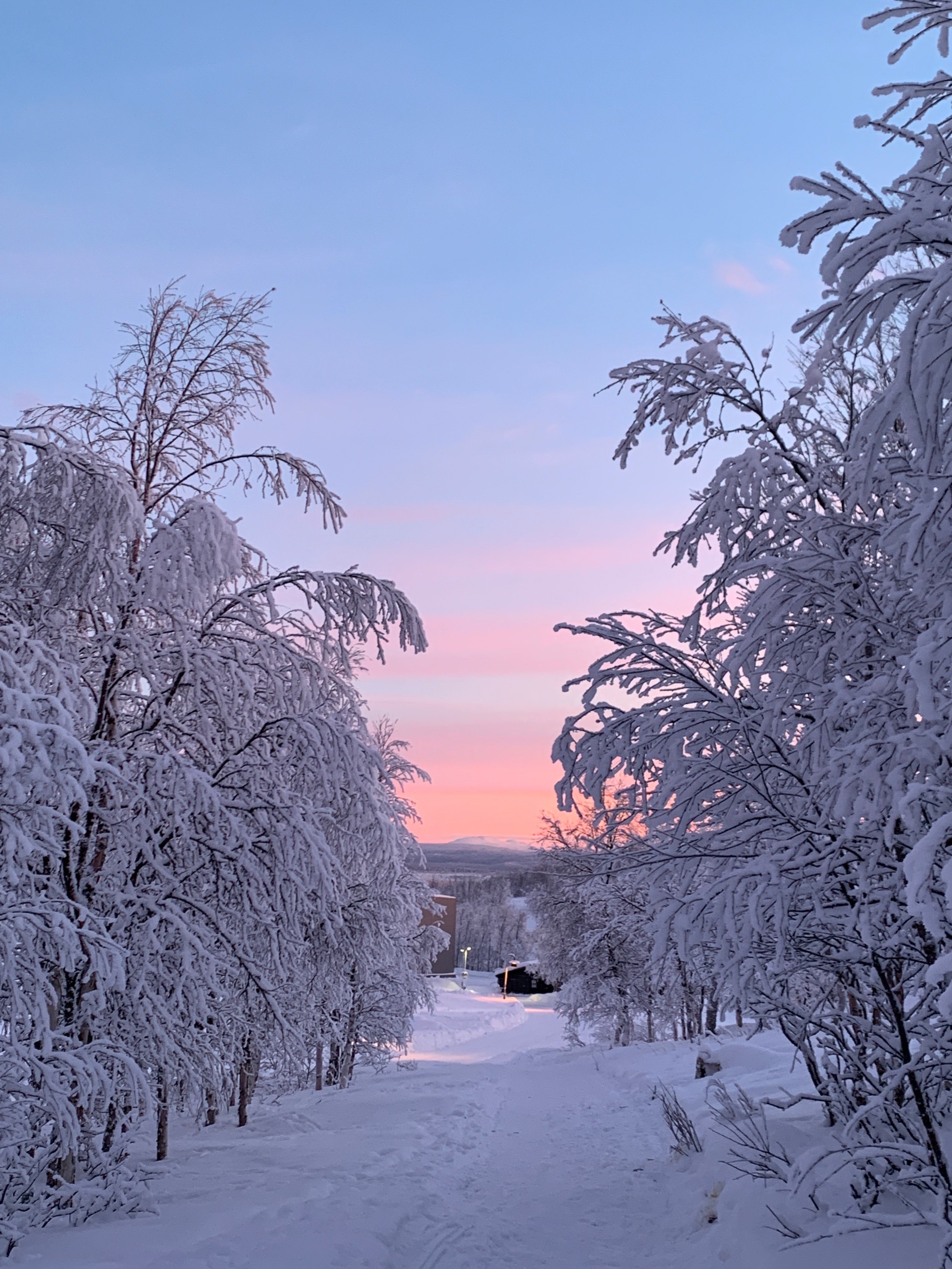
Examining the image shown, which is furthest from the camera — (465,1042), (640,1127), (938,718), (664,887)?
(465,1042)

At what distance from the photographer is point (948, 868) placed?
2.47 meters

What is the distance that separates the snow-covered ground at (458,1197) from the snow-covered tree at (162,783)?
2.92 ft

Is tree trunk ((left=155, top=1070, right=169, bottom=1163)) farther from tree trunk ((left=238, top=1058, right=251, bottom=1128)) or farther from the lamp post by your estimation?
the lamp post

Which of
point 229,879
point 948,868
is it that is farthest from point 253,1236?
point 948,868

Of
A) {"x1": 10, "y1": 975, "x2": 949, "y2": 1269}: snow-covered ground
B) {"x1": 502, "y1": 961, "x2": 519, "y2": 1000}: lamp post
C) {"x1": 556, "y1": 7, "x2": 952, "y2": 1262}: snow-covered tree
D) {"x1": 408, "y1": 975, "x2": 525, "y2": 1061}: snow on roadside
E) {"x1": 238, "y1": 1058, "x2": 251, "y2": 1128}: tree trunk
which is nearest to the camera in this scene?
{"x1": 556, "y1": 7, "x2": 952, "y2": 1262}: snow-covered tree

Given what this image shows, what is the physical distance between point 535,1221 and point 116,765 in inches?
226

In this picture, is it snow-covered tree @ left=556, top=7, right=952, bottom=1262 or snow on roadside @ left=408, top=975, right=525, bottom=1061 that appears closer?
snow-covered tree @ left=556, top=7, right=952, bottom=1262

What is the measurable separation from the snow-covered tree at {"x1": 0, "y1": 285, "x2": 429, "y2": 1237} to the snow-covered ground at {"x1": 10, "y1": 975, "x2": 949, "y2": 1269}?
0.89 metres

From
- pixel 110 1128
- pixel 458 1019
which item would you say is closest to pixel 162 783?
pixel 110 1128

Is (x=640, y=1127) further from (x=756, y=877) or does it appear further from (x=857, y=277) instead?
(x=857, y=277)

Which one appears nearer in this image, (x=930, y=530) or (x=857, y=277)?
(x=857, y=277)

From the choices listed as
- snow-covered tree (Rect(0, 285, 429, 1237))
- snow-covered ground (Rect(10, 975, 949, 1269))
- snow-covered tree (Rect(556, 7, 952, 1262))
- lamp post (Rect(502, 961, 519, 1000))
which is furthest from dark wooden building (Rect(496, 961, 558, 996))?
snow-covered tree (Rect(556, 7, 952, 1262))

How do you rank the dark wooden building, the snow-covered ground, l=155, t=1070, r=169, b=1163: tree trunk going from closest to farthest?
1. the snow-covered ground
2. l=155, t=1070, r=169, b=1163: tree trunk
3. the dark wooden building

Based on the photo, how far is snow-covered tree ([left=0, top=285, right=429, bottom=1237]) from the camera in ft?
19.7
